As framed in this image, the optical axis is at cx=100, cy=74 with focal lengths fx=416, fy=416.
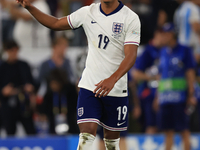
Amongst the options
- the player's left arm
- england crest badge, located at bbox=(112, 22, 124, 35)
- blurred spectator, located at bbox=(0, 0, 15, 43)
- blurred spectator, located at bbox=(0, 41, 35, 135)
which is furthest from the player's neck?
blurred spectator, located at bbox=(0, 0, 15, 43)

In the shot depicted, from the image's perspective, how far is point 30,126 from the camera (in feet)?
29.2

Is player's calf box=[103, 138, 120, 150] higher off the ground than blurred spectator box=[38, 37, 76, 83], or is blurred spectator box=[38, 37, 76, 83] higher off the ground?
blurred spectator box=[38, 37, 76, 83]

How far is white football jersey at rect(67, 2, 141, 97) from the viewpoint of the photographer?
4.65 meters

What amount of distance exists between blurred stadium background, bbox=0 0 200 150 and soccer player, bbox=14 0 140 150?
330cm

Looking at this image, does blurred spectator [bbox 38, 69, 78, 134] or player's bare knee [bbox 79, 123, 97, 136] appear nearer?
player's bare knee [bbox 79, 123, 97, 136]

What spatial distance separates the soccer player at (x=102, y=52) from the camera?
4.61m

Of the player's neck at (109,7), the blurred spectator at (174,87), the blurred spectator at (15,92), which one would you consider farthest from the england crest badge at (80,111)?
the blurred spectator at (15,92)

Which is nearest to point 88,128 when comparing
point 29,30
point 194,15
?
point 194,15

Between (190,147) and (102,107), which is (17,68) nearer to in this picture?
(190,147)

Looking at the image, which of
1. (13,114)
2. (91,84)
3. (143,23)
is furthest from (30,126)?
(91,84)

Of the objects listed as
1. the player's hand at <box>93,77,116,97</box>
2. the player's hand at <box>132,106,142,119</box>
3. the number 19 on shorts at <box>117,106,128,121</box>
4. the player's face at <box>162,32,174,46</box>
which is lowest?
the player's hand at <box>132,106,142,119</box>

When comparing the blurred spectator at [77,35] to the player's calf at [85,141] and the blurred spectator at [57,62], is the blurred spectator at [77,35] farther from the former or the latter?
the player's calf at [85,141]

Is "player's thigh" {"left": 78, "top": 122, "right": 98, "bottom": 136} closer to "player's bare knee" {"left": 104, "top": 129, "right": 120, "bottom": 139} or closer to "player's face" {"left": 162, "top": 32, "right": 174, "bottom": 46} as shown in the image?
"player's bare knee" {"left": 104, "top": 129, "right": 120, "bottom": 139}

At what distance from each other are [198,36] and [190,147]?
281 centimetres
